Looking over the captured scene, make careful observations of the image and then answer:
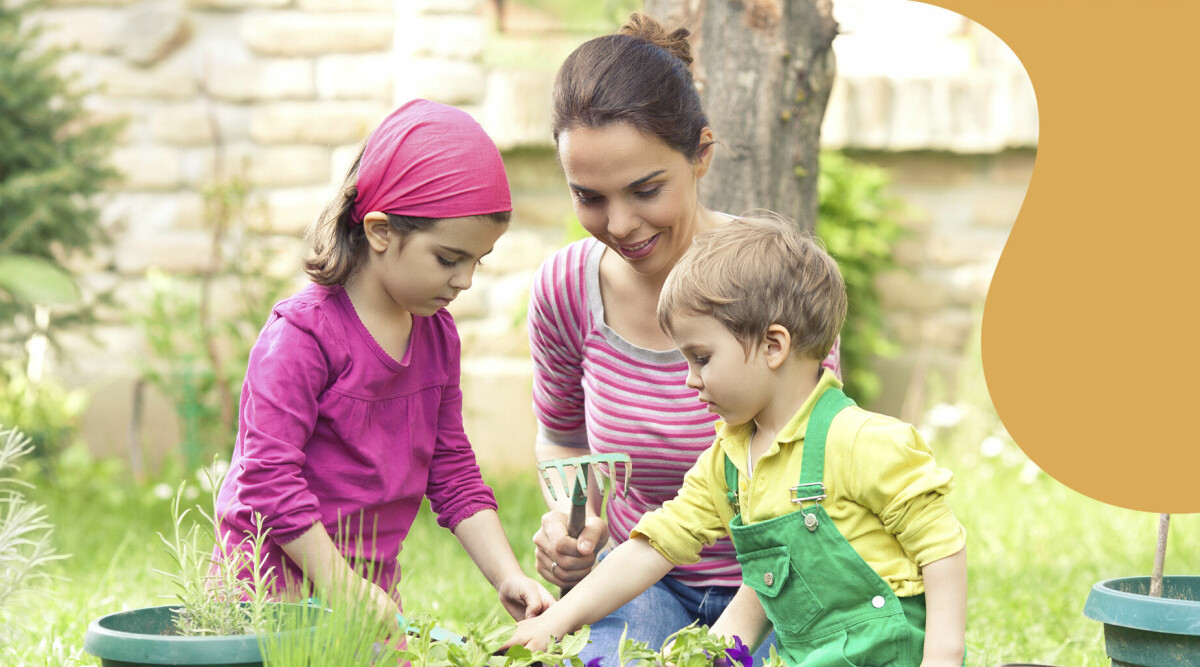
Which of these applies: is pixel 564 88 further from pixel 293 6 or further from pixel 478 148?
pixel 293 6

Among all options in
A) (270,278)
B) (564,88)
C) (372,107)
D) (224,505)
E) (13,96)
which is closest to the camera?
(224,505)

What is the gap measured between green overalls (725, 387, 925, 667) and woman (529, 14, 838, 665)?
386 mm

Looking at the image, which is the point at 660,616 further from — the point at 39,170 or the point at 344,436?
the point at 39,170

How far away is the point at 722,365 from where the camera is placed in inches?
74.5

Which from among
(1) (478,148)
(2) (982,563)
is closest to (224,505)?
(1) (478,148)

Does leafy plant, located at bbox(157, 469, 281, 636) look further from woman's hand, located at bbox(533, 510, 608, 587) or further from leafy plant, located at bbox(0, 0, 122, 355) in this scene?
leafy plant, located at bbox(0, 0, 122, 355)

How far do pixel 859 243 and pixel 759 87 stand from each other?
7.58 feet

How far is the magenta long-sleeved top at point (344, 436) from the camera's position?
197cm

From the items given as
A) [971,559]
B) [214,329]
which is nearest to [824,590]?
[971,559]

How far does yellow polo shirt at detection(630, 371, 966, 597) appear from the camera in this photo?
5.92 ft

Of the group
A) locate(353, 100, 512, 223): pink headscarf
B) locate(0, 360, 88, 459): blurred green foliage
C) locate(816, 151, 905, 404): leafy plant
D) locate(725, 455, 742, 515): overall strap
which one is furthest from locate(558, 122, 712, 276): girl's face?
locate(0, 360, 88, 459): blurred green foliage

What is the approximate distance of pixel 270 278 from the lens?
4848 millimetres

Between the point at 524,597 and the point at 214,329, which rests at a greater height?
the point at 524,597

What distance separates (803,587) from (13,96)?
397 centimetres
